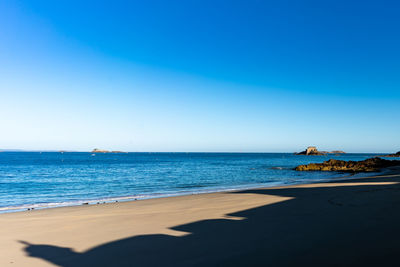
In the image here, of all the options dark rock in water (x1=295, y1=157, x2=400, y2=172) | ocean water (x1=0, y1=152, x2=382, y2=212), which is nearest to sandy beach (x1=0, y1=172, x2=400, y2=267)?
ocean water (x1=0, y1=152, x2=382, y2=212)

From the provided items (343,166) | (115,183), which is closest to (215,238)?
(115,183)

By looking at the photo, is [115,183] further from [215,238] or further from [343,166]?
[343,166]

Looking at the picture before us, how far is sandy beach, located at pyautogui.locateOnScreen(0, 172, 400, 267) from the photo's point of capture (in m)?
5.27

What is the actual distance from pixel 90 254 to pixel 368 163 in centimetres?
5693

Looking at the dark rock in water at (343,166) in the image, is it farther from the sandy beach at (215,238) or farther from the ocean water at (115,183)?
the sandy beach at (215,238)

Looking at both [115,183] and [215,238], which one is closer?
[215,238]

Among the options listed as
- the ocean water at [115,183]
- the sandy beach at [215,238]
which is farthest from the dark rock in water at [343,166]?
the sandy beach at [215,238]

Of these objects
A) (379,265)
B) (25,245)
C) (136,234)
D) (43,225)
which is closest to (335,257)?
(379,265)

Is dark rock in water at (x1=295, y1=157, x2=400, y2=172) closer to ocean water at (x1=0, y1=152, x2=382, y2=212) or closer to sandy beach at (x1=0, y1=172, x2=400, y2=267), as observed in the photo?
ocean water at (x1=0, y1=152, x2=382, y2=212)

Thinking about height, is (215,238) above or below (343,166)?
above

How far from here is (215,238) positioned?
668cm

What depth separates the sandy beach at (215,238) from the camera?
527 centimetres

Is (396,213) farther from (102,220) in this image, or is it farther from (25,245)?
(25,245)

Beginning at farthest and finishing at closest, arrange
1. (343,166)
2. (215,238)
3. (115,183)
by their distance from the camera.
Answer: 1. (343,166)
2. (115,183)
3. (215,238)
